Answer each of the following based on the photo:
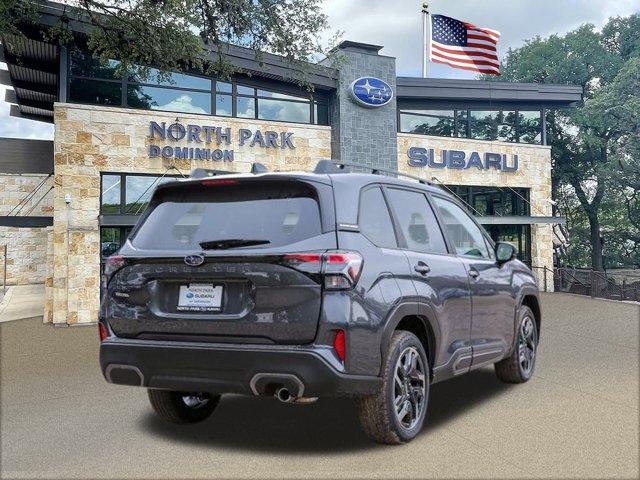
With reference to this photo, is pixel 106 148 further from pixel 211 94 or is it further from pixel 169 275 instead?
pixel 169 275

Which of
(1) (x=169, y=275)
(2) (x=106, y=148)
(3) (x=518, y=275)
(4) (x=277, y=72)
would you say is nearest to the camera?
(1) (x=169, y=275)

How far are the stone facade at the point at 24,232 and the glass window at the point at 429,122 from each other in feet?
45.6

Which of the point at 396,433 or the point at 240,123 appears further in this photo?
the point at 240,123

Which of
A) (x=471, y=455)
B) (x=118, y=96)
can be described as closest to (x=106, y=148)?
Result: (x=118, y=96)

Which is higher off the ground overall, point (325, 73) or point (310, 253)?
point (325, 73)

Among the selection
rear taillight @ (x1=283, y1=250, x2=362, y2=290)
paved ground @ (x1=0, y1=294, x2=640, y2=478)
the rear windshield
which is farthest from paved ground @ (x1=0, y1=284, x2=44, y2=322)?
rear taillight @ (x1=283, y1=250, x2=362, y2=290)

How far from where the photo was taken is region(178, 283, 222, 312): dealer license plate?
3988 mm

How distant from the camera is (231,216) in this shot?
13.5 feet

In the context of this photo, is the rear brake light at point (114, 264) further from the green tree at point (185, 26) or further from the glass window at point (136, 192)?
the glass window at point (136, 192)

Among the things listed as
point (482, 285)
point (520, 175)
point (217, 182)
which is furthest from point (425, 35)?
point (217, 182)

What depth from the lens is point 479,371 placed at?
7340mm

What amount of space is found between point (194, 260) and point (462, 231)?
2803mm

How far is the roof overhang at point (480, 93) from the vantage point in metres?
22.0

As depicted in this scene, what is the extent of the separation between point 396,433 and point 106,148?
1358 cm
